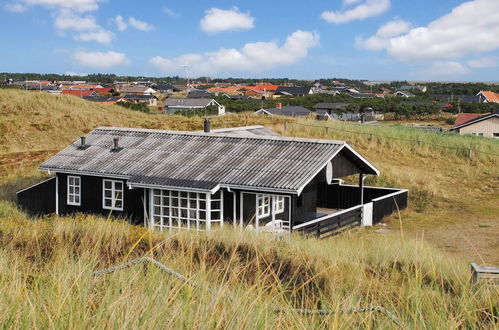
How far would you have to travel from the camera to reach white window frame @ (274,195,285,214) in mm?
19859

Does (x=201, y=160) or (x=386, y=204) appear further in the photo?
(x=386, y=204)

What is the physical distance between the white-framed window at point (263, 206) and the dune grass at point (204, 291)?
905cm

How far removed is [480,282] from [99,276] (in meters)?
4.41

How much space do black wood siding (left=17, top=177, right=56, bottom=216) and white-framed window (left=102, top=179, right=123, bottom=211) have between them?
247 centimetres

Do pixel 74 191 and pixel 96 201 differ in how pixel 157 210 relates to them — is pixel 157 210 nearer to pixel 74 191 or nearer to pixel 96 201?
pixel 96 201

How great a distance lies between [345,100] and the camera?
112125mm

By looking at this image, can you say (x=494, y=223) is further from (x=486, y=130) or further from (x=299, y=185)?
(x=486, y=130)

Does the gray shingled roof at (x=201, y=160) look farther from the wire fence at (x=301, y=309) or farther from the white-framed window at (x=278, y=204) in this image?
the wire fence at (x=301, y=309)

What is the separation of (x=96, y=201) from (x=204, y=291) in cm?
1721

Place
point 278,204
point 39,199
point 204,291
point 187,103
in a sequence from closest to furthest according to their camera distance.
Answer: point 204,291, point 278,204, point 39,199, point 187,103

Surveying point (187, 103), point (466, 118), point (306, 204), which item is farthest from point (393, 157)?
point (187, 103)

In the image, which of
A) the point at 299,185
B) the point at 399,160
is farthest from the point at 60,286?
the point at 399,160

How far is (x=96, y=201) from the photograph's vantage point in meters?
20.6

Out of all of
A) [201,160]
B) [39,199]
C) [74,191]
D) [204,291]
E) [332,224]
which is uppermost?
[204,291]
